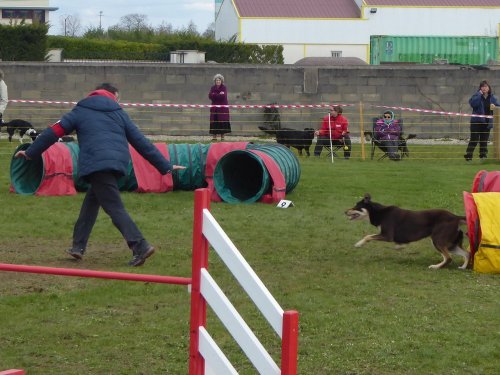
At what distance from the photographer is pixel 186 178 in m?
15.7

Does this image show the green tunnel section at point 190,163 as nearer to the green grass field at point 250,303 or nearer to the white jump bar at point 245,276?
the green grass field at point 250,303

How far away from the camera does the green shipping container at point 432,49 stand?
55.2m

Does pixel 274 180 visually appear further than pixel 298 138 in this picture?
No

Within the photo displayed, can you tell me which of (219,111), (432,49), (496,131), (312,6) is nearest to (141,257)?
(496,131)

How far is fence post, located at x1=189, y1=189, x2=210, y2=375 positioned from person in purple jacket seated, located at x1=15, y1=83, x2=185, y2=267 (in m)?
4.23

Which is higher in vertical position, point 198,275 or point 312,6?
point 312,6

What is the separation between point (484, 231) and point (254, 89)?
60.8ft

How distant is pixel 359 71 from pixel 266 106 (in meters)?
3.19

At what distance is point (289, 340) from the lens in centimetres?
467

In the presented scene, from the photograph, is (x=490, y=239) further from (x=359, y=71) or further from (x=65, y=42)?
(x=65, y=42)

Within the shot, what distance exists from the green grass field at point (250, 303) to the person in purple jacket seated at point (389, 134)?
22.8 ft

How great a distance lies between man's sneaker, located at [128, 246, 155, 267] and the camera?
985cm

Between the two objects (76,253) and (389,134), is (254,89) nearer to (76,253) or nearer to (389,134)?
(389,134)

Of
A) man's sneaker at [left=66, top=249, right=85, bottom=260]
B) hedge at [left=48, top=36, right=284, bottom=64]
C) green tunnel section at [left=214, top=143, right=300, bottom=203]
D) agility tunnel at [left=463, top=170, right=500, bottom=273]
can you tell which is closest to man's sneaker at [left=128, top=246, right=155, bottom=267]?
man's sneaker at [left=66, top=249, right=85, bottom=260]
